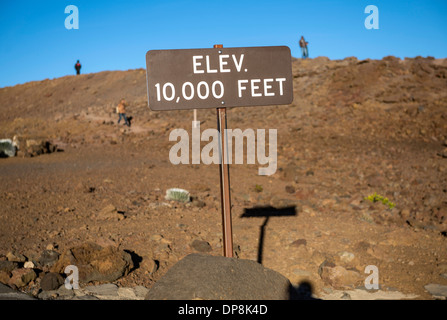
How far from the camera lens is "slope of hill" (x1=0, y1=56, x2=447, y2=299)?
220 inches

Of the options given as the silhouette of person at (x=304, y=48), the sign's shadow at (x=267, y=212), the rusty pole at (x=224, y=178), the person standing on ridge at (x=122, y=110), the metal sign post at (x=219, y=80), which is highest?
the silhouette of person at (x=304, y=48)

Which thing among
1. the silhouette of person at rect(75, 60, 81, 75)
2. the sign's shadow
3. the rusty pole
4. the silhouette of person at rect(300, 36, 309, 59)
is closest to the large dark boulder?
the rusty pole

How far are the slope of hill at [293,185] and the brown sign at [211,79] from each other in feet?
8.05

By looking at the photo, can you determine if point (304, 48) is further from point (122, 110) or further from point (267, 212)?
point (267, 212)

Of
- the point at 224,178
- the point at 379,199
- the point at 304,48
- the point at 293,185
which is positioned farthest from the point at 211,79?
the point at 304,48

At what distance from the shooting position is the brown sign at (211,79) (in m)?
3.26

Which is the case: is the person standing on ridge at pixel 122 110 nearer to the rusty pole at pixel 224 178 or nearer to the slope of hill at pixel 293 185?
the slope of hill at pixel 293 185

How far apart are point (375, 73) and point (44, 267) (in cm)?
2057

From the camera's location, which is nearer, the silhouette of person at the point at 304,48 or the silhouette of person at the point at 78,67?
the silhouette of person at the point at 304,48

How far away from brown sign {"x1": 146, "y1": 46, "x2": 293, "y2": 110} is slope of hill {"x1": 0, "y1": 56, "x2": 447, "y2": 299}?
8.05ft

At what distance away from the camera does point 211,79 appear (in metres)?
3.29

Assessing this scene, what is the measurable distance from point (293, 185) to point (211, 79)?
7191mm

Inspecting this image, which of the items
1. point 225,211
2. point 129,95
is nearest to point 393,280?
point 225,211

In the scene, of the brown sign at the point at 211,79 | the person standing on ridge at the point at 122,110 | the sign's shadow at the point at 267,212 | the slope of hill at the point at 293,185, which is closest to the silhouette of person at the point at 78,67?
the slope of hill at the point at 293,185
